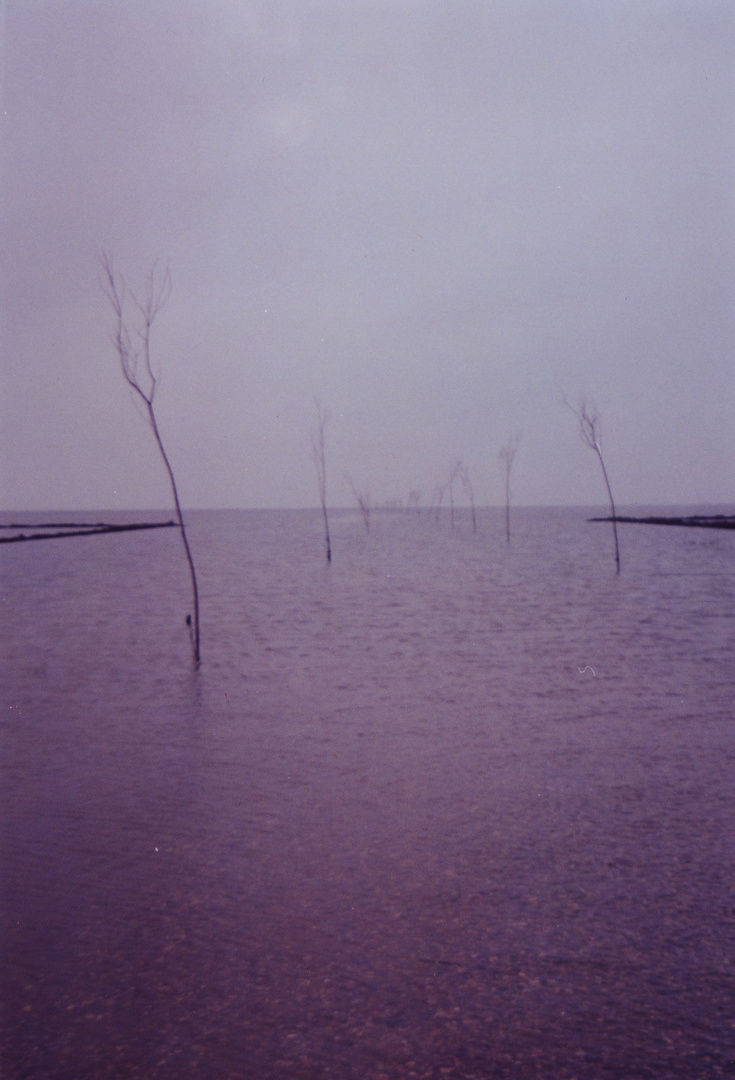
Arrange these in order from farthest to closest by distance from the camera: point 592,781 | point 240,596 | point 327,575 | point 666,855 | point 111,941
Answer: point 327,575 < point 240,596 < point 592,781 < point 666,855 < point 111,941

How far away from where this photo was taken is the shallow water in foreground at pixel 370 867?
374 centimetres

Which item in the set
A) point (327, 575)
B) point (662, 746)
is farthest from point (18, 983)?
point (327, 575)

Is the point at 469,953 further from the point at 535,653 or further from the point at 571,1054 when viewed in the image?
the point at 535,653

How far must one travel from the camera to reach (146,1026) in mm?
3846

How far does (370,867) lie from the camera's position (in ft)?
18.2

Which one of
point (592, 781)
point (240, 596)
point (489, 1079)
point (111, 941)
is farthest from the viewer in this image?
point (240, 596)

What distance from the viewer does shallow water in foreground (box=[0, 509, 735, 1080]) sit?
3.74m

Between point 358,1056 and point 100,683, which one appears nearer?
point 358,1056

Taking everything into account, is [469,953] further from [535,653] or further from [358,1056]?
[535,653]

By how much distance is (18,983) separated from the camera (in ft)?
14.0

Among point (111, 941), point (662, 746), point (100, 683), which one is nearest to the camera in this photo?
point (111, 941)

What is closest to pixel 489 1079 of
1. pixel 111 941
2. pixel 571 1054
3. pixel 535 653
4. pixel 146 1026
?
pixel 571 1054

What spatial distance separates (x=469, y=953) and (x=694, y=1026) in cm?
109

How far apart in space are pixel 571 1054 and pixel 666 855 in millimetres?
2348
